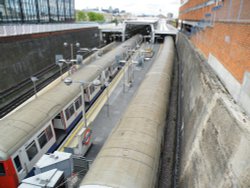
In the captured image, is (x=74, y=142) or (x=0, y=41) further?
(x=0, y=41)

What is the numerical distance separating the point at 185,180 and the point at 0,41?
701 inches

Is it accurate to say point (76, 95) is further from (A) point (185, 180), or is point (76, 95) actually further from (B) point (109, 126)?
(A) point (185, 180)

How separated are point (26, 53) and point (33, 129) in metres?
14.3

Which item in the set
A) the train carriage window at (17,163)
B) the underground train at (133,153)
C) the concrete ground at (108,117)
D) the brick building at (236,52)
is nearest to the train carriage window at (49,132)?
the train carriage window at (17,163)

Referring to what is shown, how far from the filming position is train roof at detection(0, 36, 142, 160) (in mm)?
7453

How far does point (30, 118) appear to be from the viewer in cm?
880

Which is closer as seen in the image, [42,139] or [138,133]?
[138,133]

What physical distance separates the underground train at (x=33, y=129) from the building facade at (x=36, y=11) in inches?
734

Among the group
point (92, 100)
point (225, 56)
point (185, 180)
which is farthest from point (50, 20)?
point (185, 180)

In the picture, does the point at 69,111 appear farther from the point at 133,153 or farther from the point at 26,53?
the point at 26,53

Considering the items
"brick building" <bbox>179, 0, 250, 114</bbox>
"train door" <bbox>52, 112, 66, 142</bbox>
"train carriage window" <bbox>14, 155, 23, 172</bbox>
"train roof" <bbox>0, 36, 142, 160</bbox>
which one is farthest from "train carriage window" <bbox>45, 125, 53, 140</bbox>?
"brick building" <bbox>179, 0, 250, 114</bbox>

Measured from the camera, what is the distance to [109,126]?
1323cm

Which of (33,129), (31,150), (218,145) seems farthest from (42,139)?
(218,145)

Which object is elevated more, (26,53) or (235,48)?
(235,48)
